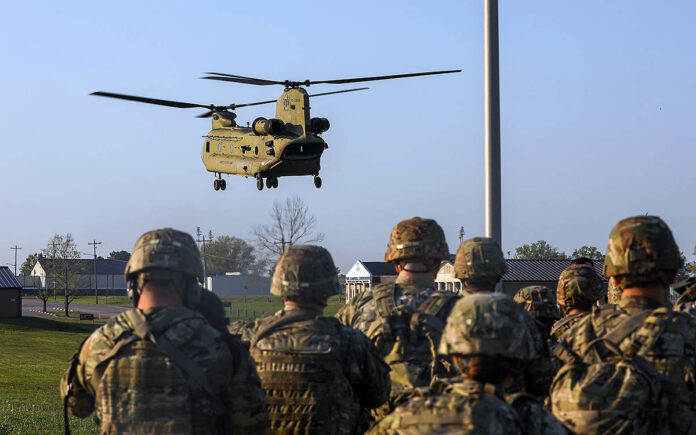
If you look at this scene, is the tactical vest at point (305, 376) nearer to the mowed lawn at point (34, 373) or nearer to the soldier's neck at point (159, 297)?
the soldier's neck at point (159, 297)

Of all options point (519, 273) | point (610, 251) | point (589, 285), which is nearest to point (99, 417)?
point (610, 251)

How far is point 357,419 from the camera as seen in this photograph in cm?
580

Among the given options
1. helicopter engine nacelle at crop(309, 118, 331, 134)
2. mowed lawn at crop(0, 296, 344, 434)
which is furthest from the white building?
helicopter engine nacelle at crop(309, 118, 331, 134)

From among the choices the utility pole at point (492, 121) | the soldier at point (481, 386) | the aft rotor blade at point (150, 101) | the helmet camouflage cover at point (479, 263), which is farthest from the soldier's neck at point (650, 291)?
the aft rotor blade at point (150, 101)

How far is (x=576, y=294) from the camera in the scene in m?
7.91

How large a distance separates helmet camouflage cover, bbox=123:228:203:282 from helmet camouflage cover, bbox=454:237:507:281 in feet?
7.71

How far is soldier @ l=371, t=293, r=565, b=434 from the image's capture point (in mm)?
3707

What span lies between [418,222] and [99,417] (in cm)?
274

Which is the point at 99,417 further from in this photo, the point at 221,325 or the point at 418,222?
the point at 418,222

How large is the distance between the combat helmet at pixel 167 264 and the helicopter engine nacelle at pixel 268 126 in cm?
3515

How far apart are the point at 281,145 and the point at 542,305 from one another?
32.8m

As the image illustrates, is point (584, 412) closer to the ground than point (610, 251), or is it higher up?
closer to the ground

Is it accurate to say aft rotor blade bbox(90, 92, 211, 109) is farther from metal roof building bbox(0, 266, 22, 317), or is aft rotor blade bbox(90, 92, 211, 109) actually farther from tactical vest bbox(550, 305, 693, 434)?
metal roof building bbox(0, 266, 22, 317)

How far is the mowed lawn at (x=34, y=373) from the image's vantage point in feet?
59.3
